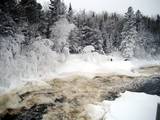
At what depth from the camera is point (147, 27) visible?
612cm

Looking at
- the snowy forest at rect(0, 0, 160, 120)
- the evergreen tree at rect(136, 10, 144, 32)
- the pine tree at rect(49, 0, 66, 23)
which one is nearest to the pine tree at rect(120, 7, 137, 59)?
the snowy forest at rect(0, 0, 160, 120)

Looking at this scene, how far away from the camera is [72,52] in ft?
21.2

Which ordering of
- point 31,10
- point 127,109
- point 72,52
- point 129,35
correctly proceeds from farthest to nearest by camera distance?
point 72,52, point 129,35, point 31,10, point 127,109

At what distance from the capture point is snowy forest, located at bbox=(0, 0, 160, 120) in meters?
4.74

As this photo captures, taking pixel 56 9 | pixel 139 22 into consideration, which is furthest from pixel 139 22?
pixel 56 9

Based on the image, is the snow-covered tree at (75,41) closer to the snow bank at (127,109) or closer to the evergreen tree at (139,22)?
the evergreen tree at (139,22)

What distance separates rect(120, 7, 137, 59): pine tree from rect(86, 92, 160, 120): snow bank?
1.40 meters

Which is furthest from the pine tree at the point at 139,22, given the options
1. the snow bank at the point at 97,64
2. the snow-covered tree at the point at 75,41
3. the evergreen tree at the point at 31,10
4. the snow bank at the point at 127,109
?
the evergreen tree at the point at 31,10

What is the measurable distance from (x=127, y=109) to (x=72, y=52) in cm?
238

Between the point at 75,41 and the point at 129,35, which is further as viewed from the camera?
the point at 75,41

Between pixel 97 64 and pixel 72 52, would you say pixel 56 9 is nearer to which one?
pixel 72 52

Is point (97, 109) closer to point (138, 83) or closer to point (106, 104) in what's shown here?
point (106, 104)

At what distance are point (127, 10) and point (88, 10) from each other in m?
1.02

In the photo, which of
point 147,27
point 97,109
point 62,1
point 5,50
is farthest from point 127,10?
point 5,50
